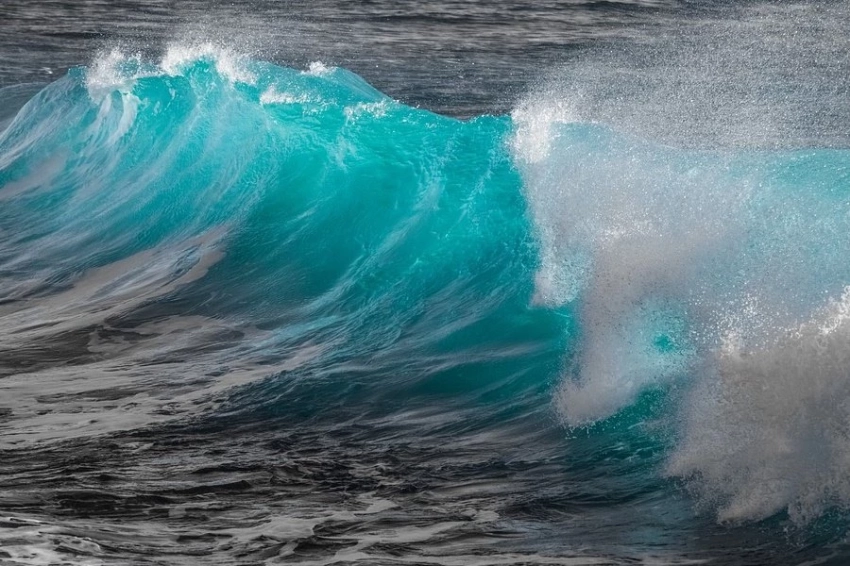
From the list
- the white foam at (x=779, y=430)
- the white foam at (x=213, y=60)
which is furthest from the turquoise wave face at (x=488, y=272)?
the white foam at (x=213, y=60)

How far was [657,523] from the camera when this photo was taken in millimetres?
5246

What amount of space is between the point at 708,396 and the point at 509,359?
2007mm

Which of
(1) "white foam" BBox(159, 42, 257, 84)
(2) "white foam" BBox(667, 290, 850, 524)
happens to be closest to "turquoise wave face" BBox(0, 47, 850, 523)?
(2) "white foam" BBox(667, 290, 850, 524)

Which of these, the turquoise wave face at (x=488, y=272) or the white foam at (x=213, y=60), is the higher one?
the white foam at (x=213, y=60)

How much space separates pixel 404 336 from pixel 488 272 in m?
0.92

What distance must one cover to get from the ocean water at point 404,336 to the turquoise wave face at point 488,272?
2cm

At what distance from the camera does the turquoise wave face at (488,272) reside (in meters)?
5.65

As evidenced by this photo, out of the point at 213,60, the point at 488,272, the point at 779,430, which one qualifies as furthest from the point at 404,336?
the point at 213,60

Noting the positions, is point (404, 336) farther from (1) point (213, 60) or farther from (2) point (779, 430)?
(1) point (213, 60)

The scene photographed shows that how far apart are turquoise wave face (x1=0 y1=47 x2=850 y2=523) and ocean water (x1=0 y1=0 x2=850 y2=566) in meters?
0.02

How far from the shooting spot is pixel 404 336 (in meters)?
8.38

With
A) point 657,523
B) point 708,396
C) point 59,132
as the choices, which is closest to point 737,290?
point 708,396

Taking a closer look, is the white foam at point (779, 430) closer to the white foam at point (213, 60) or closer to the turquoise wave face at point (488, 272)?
the turquoise wave face at point (488, 272)

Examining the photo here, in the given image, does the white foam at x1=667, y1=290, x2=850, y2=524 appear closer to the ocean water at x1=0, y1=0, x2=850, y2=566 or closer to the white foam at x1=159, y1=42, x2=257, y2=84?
the ocean water at x1=0, y1=0, x2=850, y2=566
